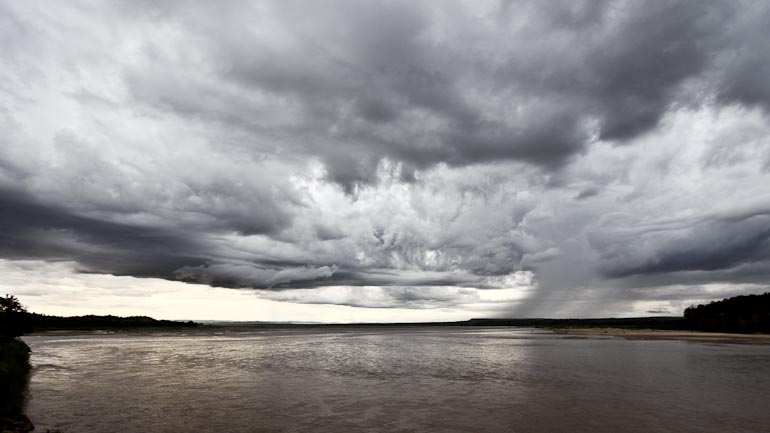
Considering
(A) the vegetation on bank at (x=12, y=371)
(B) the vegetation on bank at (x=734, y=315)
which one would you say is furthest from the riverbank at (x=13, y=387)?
(B) the vegetation on bank at (x=734, y=315)

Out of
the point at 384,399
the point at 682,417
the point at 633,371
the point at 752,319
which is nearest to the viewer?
the point at 682,417

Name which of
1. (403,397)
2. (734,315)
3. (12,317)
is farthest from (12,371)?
(734,315)

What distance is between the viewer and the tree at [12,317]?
5134 cm

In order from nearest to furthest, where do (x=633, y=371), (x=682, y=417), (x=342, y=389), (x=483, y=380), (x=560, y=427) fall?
(x=560, y=427) < (x=682, y=417) < (x=342, y=389) < (x=483, y=380) < (x=633, y=371)

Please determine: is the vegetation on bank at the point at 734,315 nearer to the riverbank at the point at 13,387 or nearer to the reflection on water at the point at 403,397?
the reflection on water at the point at 403,397

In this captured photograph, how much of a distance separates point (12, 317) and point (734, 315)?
560 ft

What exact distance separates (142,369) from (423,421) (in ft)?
123

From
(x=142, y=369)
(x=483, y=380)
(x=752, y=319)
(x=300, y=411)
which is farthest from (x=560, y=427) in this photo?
(x=752, y=319)

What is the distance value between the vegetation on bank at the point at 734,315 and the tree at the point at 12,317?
161 metres

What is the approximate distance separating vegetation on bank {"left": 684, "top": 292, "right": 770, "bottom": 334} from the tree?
161 metres

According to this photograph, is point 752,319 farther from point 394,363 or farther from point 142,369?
point 142,369

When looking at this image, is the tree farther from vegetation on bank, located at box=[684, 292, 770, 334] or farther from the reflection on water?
vegetation on bank, located at box=[684, 292, 770, 334]

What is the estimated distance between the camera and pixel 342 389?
123 feet

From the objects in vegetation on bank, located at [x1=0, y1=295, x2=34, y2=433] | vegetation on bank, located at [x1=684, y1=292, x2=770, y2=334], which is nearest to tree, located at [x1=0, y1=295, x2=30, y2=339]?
vegetation on bank, located at [x1=0, y1=295, x2=34, y2=433]
